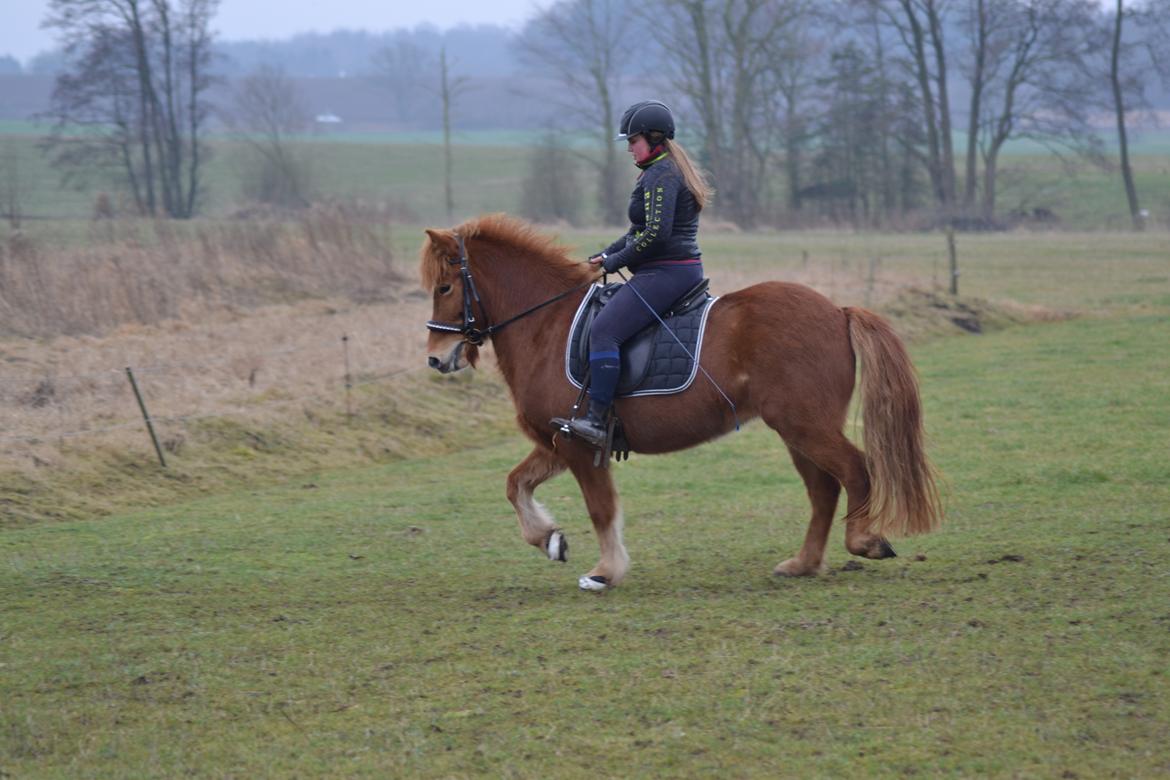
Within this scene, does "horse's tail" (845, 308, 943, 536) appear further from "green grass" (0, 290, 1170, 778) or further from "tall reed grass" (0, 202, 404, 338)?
"tall reed grass" (0, 202, 404, 338)

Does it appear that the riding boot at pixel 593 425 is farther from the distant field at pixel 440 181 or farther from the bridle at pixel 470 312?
the distant field at pixel 440 181

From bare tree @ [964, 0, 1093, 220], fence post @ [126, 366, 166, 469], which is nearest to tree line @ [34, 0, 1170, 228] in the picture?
bare tree @ [964, 0, 1093, 220]

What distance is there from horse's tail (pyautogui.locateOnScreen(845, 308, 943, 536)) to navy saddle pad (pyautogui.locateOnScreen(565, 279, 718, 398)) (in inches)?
38.3

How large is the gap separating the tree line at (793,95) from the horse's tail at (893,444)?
39.6 metres

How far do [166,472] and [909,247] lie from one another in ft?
103

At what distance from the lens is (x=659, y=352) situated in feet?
23.0

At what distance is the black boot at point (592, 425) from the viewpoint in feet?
22.5

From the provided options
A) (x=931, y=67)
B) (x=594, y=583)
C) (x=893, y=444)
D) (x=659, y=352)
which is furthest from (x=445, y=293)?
(x=931, y=67)

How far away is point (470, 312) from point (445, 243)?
0.49 metres

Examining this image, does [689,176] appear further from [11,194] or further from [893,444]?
[11,194]

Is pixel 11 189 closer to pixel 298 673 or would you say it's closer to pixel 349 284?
pixel 349 284

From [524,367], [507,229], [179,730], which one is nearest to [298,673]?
[179,730]

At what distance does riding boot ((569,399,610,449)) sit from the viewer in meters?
6.87

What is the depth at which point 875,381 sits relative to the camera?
671 centimetres
